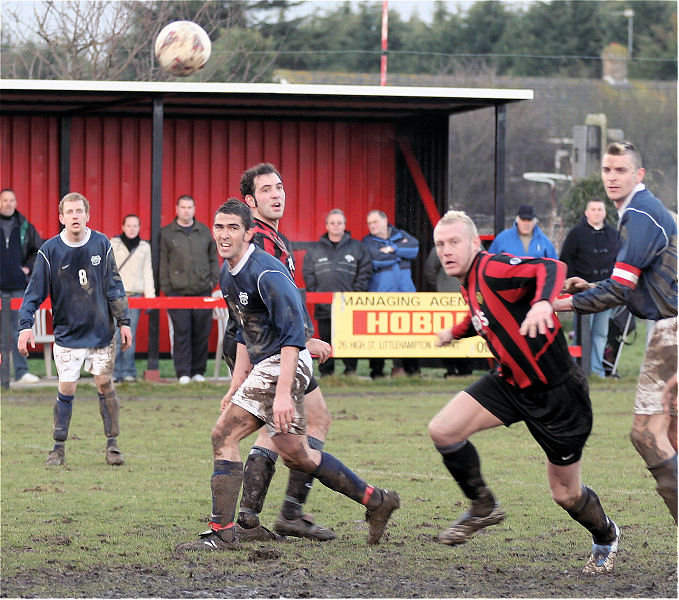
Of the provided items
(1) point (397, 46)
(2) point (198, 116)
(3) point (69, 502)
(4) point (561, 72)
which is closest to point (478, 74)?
(1) point (397, 46)

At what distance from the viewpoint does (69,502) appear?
8062 mm

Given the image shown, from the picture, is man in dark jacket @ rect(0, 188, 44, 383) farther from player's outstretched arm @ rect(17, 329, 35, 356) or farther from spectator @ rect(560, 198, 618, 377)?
spectator @ rect(560, 198, 618, 377)

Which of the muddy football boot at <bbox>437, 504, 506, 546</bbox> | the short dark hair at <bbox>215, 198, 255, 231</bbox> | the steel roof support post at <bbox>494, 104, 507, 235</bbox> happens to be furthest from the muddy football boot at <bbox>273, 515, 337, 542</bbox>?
the steel roof support post at <bbox>494, 104, 507, 235</bbox>

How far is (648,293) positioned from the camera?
20.5ft

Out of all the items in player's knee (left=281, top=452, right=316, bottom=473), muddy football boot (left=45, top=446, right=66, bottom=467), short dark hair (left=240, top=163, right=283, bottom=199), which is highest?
short dark hair (left=240, top=163, right=283, bottom=199)

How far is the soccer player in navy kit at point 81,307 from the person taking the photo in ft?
31.0

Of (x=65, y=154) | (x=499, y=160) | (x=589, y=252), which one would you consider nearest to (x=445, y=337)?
(x=589, y=252)

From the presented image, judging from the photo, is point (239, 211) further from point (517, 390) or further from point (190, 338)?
point (190, 338)

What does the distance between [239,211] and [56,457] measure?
3864mm

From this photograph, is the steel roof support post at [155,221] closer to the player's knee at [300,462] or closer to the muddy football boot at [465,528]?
the player's knee at [300,462]

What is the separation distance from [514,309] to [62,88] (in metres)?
10.1

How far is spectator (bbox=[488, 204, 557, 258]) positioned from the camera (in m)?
14.5

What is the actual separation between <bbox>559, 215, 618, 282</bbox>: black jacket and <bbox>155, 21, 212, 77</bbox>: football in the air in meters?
5.00

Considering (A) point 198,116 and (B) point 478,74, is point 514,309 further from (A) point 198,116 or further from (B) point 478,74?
(B) point 478,74
